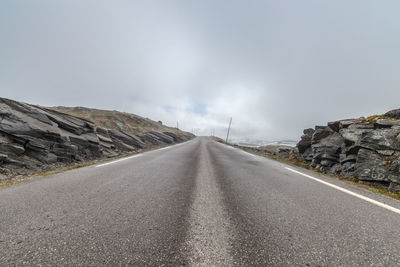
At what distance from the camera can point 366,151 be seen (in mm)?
5305

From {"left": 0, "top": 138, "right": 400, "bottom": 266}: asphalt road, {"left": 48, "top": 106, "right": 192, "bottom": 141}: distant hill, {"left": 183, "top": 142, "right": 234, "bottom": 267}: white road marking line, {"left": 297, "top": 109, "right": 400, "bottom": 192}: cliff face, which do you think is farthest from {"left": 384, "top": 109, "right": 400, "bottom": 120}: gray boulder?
{"left": 48, "top": 106, "right": 192, "bottom": 141}: distant hill

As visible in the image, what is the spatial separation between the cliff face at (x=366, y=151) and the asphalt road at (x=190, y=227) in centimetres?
228

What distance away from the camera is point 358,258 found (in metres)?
1.41

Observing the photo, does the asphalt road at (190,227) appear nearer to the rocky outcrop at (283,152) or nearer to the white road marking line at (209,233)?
the white road marking line at (209,233)

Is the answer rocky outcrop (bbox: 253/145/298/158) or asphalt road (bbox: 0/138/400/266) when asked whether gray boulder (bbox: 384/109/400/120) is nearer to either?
rocky outcrop (bbox: 253/145/298/158)

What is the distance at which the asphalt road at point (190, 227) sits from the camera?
1355mm

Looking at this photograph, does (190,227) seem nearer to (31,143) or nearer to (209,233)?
(209,233)

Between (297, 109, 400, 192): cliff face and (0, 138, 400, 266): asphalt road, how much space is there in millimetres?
2280

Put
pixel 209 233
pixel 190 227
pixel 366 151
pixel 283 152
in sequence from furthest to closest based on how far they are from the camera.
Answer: pixel 283 152, pixel 366 151, pixel 190 227, pixel 209 233

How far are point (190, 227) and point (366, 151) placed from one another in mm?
7348

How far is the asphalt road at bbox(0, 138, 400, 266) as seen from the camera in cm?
136

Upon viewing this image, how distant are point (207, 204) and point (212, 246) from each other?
40.9 inches

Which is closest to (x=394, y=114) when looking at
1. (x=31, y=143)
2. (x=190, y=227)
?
(x=190, y=227)

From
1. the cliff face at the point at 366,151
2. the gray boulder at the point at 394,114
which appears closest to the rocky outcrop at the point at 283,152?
the cliff face at the point at 366,151
